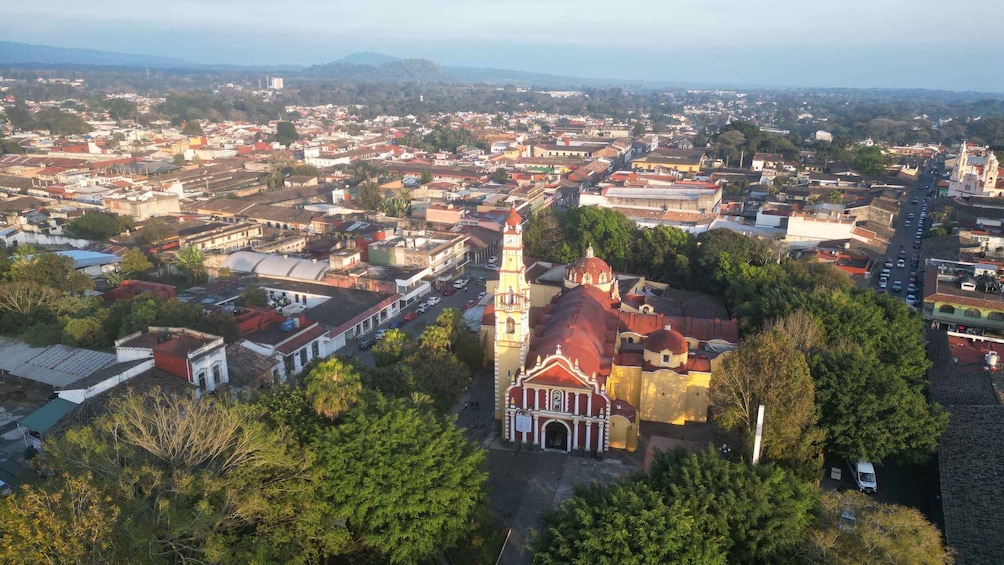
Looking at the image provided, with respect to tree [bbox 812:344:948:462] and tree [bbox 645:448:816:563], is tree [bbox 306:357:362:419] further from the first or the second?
tree [bbox 812:344:948:462]

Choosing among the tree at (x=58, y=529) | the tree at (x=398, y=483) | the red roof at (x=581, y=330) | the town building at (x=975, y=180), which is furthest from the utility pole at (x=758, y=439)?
the town building at (x=975, y=180)

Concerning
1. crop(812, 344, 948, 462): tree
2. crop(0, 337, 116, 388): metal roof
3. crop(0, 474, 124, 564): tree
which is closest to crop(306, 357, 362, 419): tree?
crop(0, 474, 124, 564): tree

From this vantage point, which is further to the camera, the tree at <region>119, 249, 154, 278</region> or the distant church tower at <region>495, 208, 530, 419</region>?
the tree at <region>119, 249, 154, 278</region>

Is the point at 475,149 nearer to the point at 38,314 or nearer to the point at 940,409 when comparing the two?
the point at 38,314

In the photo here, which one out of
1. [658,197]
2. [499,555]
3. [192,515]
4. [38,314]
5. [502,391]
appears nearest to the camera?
[192,515]

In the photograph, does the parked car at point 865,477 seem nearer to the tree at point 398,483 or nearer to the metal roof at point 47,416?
the tree at point 398,483

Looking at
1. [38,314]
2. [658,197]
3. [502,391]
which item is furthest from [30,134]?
[502,391]

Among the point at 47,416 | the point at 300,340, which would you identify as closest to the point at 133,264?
the point at 300,340
